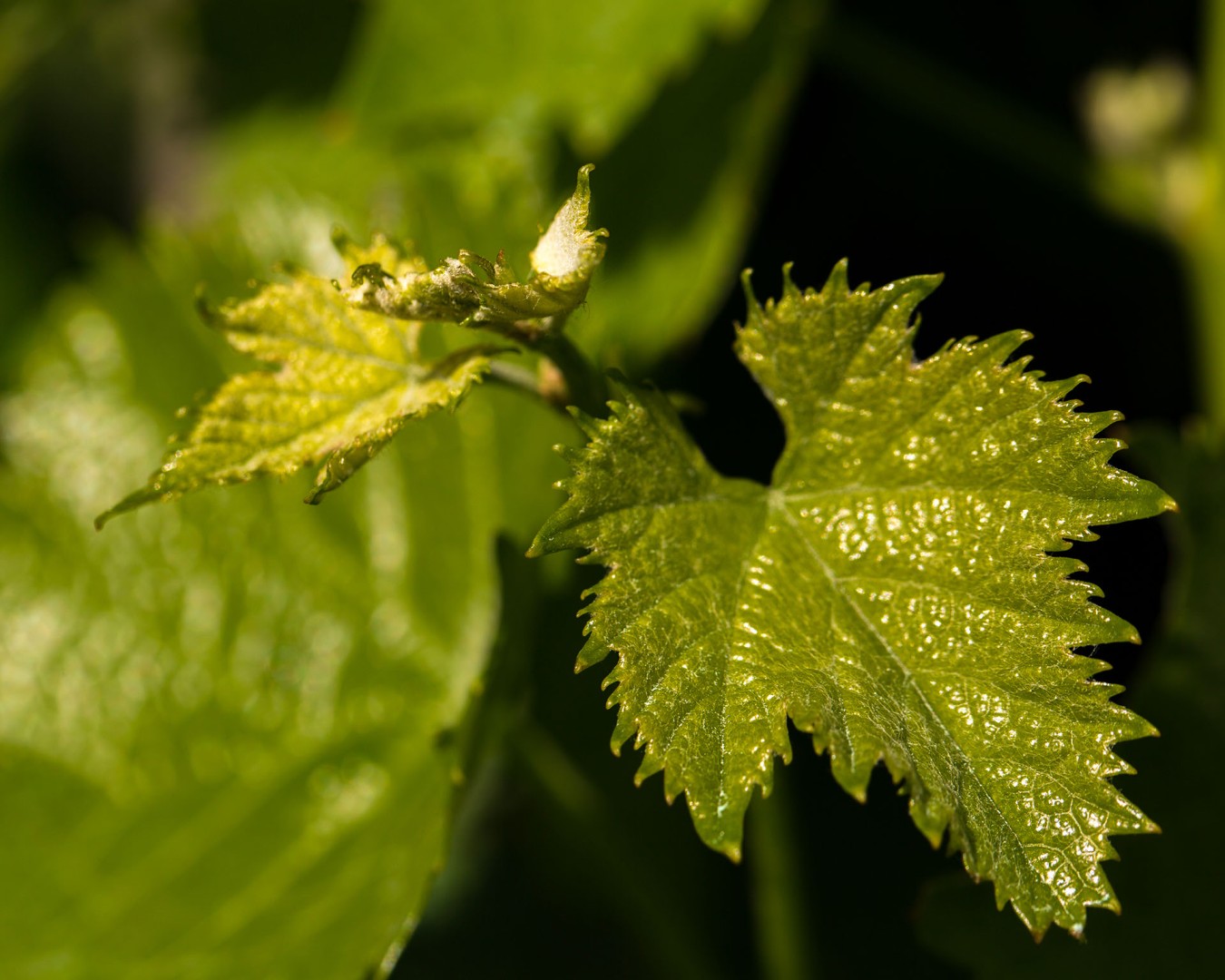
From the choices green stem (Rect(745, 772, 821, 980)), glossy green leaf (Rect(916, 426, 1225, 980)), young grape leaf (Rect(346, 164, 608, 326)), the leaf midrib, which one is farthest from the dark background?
young grape leaf (Rect(346, 164, 608, 326))

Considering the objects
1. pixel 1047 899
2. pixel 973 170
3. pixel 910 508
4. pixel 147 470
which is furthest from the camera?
pixel 973 170

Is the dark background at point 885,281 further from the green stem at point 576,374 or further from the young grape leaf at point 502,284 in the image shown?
the young grape leaf at point 502,284

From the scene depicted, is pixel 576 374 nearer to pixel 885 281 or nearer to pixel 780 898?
pixel 780 898

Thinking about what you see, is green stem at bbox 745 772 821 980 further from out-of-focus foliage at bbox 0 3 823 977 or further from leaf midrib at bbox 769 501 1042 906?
leaf midrib at bbox 769 501 1042 906

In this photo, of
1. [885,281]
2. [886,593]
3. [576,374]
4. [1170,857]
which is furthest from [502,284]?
[885,281]

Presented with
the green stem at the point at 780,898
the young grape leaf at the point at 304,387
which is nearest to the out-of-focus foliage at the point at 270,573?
the green stem at the point at 780,898

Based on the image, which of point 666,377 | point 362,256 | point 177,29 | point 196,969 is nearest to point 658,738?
point 362,256

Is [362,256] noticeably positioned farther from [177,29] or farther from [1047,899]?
[177,29]
